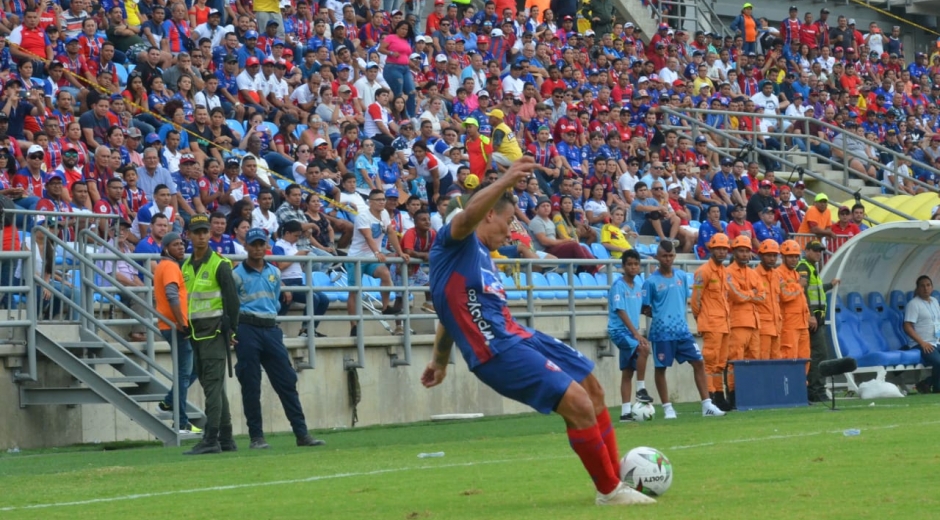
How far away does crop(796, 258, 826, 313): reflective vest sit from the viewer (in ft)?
66.3

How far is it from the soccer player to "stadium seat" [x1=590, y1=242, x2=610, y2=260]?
561 centimetres

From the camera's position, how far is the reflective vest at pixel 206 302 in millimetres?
13648

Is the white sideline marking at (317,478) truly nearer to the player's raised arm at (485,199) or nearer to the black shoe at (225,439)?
the player's raised arm at (485,199)

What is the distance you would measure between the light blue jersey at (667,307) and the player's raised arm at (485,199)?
9.12 m

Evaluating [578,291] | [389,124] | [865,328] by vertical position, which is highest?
[389,124]

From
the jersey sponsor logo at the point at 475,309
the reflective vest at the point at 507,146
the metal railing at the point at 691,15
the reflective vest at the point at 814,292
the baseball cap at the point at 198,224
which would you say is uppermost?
the metal railing at the point at 691,15

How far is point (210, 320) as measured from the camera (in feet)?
44.8

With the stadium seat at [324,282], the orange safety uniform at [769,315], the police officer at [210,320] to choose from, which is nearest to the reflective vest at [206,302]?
the police officer at [210,320]

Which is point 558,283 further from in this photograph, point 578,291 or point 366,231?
point 366,231

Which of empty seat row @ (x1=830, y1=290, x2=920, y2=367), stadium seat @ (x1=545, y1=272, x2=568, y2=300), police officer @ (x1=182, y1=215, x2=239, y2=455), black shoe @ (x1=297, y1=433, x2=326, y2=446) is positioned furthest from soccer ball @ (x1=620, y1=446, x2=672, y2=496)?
empty seat row @ (x1=830, y1=290, x2=920, y2=367)

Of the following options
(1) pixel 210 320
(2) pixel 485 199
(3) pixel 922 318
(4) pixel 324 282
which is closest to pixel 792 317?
(3) pixel 922 318

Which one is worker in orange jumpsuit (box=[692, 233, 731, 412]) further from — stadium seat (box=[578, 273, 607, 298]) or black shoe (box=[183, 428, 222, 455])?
black shoe (box=[183, 428, 222, 455])

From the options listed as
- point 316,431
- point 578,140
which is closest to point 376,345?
point 316,431

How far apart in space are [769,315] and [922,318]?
3.98m
